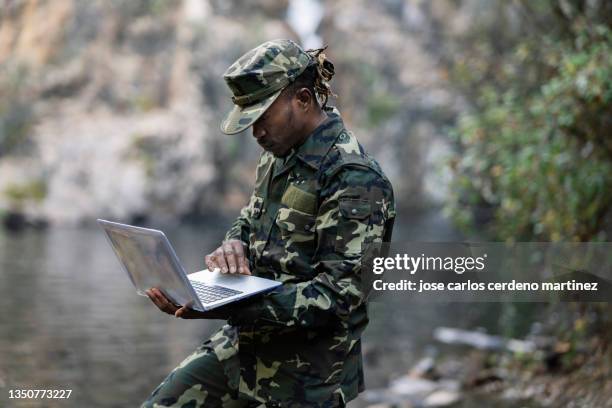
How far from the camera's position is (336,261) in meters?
2.81

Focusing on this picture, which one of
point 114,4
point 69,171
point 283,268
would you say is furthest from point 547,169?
point 114,4

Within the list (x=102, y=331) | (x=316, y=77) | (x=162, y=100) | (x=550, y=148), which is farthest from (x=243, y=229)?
(x=162, y=100)

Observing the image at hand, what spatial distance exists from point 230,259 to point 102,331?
7.33m

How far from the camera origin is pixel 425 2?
141 ft

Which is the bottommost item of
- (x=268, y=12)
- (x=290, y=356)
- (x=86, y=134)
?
(x=290, y=356)

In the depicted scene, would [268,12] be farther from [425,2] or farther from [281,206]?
[281,206]

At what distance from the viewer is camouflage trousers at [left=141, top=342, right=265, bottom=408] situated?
309 cm

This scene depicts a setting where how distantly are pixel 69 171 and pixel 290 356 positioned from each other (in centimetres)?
A: 2804

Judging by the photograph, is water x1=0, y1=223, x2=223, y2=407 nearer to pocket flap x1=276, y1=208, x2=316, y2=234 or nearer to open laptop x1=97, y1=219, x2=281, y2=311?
open laptop x1=97, y1=219, x2=281, y2=311

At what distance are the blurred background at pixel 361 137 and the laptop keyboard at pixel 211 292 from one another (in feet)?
13.0

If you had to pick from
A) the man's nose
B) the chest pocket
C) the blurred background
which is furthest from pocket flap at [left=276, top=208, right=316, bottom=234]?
the blurred background

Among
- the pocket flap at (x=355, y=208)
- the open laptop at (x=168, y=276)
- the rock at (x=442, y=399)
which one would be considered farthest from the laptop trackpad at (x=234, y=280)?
the rock at (x=442, y=399)

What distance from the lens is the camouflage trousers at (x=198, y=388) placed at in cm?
309

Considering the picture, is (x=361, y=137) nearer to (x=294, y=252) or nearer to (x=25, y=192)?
(x=25, y=192)
